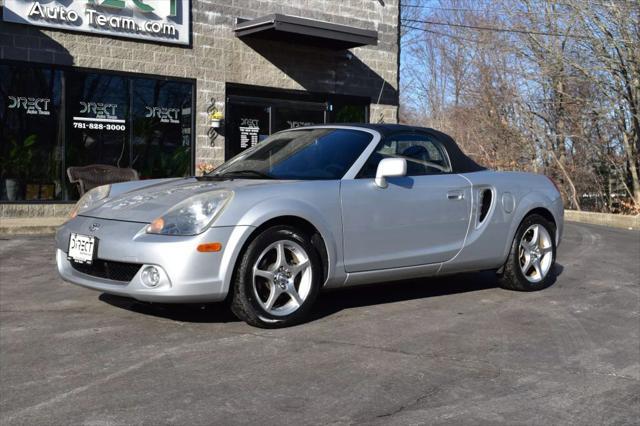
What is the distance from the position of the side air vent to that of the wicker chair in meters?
7.49

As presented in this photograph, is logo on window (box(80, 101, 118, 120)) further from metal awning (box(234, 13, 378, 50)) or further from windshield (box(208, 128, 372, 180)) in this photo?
windshield (box(208, 128, 372, 180))

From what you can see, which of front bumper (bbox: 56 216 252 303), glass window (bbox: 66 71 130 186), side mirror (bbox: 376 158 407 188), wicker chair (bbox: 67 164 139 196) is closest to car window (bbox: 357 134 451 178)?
side mirror (bbox: 376 158 407 188)

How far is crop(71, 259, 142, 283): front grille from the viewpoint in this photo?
4645 mm

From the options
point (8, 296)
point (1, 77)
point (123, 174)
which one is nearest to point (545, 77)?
point (123, 174)

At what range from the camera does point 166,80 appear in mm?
13992

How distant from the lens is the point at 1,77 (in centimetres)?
1220

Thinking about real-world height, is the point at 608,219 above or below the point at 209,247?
below

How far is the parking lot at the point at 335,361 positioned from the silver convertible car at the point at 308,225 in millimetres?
294

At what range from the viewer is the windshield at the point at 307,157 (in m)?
5.37

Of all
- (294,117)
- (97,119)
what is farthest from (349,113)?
(97,119)

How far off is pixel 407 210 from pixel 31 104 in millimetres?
9139

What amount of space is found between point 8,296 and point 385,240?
3089mm

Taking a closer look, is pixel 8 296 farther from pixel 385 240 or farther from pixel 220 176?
pixel 385 240

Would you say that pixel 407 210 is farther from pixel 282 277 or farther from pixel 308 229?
pixel 282 277
